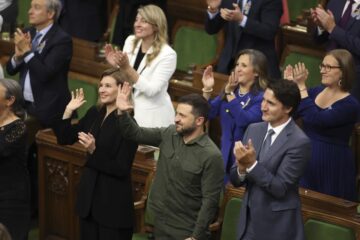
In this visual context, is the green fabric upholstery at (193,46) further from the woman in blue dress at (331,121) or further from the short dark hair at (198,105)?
the short dark hair at (198,105)

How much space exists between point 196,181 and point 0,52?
2.40 metres

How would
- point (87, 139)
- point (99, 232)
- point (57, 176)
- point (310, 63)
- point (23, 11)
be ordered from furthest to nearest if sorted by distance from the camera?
1. point (23, 11)
2. point (310, 63)
3. point (57, 176)
4. point (99, 232)
5. point (87, 139)

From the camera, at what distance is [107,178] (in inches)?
143

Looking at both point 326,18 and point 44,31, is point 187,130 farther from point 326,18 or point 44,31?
point 44,31

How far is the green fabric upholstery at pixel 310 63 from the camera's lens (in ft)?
15.9

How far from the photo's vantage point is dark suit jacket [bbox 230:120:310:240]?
3162mm

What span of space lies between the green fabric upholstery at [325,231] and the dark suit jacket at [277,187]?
19cm

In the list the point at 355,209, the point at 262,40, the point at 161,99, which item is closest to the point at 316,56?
the point at 262,40

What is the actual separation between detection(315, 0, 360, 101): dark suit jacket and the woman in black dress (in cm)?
145

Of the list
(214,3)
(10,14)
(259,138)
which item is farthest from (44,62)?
(259,138)

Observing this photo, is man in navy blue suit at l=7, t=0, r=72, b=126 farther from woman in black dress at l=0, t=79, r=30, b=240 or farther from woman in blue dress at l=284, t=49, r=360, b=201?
woman in blue dress at l=284, t=49, r=360, b=201

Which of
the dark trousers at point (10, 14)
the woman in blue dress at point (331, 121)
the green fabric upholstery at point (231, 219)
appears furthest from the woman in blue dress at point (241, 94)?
the dark trousers at point (10, 14)

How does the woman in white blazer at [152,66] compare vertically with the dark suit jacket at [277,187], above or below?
below

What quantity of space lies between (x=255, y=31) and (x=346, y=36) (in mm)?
459
